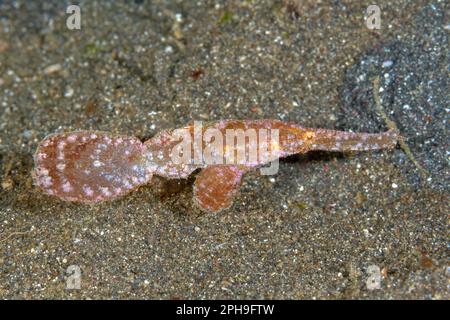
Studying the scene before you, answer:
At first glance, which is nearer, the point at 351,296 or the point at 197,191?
the point at 351,296

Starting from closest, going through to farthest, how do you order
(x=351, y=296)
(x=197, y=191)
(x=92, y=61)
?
1. (x=351, y=296)
2. (x=197, y=191)
3. (x=92, y=61)

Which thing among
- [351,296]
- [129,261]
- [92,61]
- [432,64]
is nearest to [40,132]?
[92,61]

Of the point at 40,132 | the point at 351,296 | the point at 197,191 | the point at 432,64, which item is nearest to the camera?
the point at 351,296

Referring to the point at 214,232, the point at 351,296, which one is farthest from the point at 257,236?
the point at 351,296
